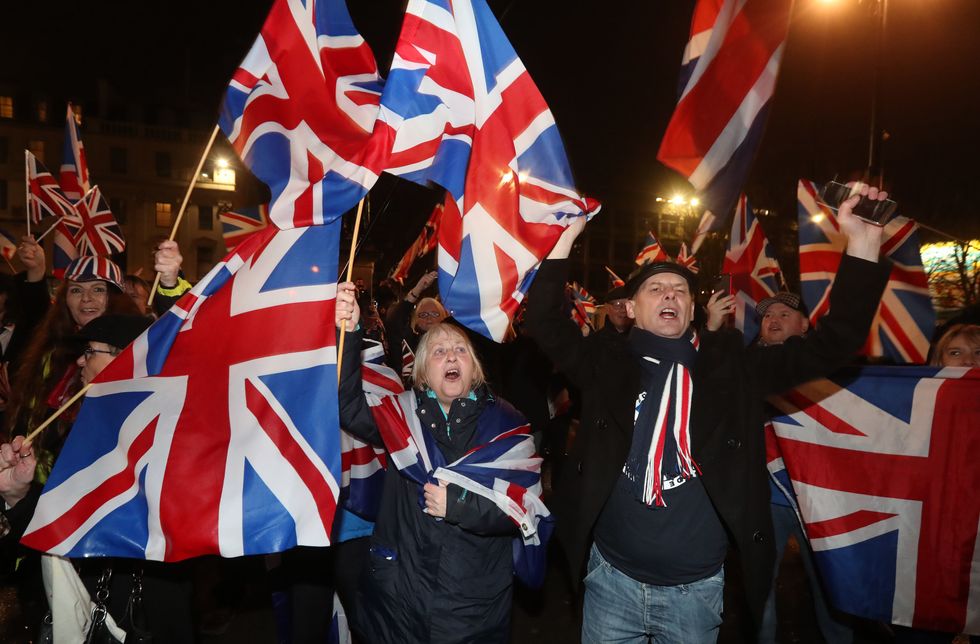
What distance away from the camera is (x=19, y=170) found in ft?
171

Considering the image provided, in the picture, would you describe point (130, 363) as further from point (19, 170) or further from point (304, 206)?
point (19, 170)

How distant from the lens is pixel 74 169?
706 cm

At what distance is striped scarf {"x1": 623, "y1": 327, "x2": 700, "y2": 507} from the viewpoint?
2971mm

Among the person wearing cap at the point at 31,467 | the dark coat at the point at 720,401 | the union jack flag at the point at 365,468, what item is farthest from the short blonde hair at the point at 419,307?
the dark coat at the point at 720,401

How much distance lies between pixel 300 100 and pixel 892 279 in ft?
17.6

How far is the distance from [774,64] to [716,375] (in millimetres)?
2077

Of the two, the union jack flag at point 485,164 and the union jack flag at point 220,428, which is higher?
the union jack flag at point 485,164

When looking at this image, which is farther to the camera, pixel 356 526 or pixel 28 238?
pixel 28 238

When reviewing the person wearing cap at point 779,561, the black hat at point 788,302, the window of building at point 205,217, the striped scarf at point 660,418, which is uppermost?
the window of building at point 205,217

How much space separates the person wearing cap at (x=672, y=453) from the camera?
9.60 feet

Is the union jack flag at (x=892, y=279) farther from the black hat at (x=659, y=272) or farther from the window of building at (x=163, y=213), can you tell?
the window of building at (x=163, y=213)

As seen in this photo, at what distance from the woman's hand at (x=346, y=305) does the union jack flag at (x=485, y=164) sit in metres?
0.43

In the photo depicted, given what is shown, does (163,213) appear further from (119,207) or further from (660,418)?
(660,418)

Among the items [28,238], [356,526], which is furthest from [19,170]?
[356,526]
